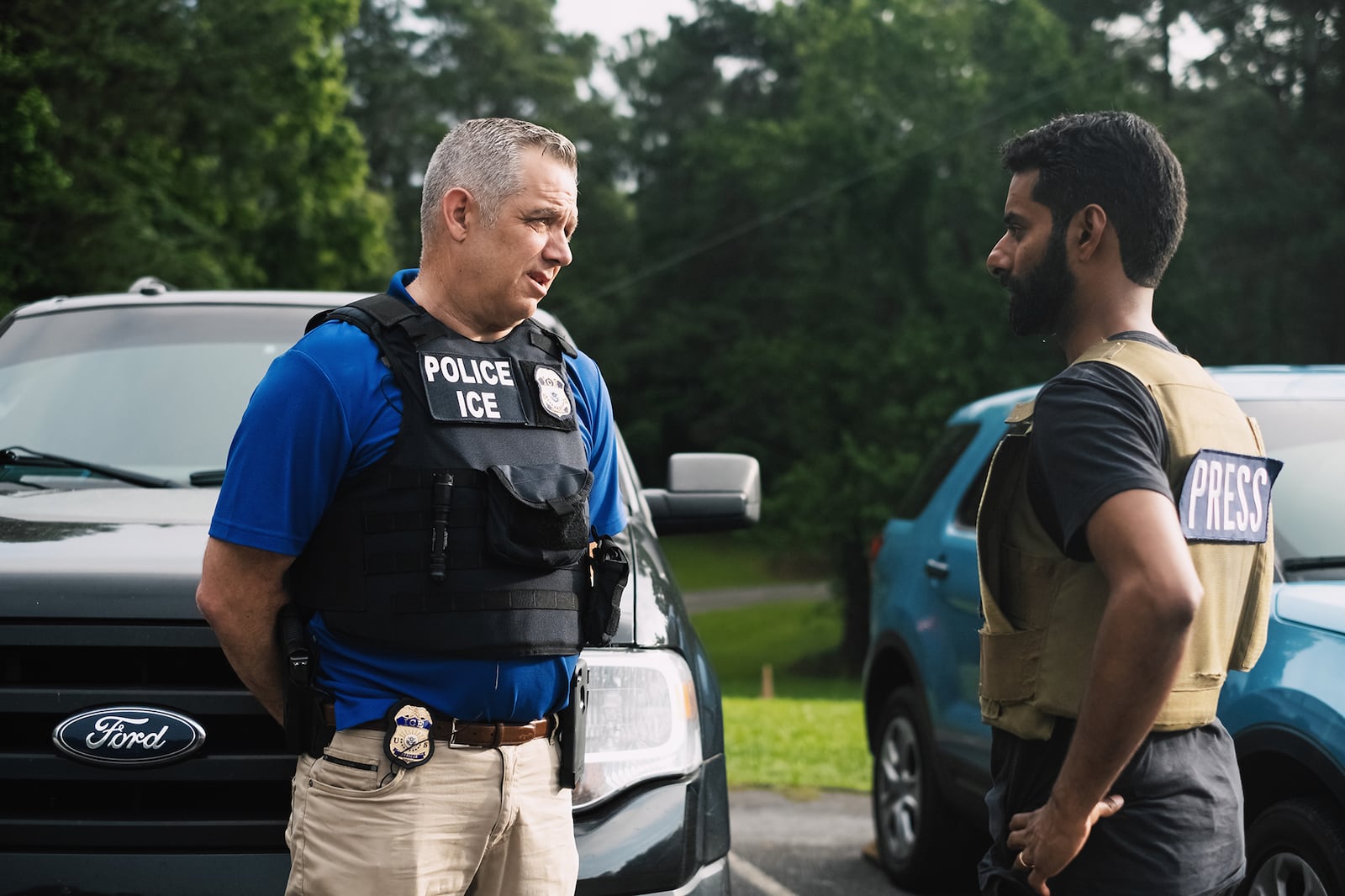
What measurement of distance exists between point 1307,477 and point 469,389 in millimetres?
2791

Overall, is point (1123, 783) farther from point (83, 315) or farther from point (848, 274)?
point (848, 274)

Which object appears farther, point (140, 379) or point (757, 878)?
point (757, 878)

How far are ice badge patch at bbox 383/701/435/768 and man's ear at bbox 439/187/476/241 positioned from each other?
76 cm

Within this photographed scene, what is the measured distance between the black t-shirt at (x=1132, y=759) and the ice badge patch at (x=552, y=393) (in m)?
0.77

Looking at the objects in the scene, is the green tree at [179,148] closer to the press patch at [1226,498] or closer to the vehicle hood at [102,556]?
the vehicle hood at [102,556]

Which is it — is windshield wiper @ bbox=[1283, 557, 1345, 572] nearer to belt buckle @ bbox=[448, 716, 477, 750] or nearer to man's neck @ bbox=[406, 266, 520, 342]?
man's neck @ bbox=[406, 266, 520, 342]

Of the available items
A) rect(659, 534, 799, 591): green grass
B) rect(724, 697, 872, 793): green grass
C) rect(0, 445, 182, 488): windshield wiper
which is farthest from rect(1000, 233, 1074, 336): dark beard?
rect(659, 534, 799, 591): green grass

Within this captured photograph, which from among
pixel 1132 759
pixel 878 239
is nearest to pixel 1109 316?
pixel 1132 759

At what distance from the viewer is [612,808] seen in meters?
2.96

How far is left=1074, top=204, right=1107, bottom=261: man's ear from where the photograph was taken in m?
2.24

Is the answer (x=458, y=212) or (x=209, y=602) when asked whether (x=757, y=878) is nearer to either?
(x=209, y=602)

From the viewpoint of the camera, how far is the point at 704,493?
4.11 meters

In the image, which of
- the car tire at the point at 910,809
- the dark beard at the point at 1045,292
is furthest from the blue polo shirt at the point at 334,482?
the car tire at the point at 910,809

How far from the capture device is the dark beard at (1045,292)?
89.7 inches
